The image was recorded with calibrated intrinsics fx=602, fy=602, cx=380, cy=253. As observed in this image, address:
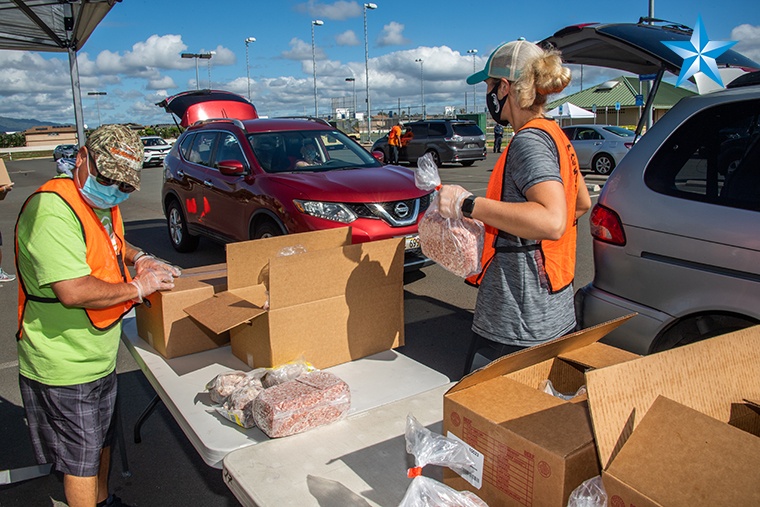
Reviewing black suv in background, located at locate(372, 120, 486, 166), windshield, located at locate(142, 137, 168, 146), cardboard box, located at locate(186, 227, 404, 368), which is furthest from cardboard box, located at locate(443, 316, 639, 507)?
windshield, located at locate(142, 137, 168, 146)

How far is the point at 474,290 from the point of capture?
6.58 m

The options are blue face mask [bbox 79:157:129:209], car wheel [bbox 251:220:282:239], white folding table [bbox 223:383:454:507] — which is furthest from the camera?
car wheel [bbox 251:220:282:239]

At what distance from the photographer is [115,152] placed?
219 centimetres

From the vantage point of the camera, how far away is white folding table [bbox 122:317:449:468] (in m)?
1.93

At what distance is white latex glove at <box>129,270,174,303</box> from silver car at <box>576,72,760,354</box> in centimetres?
221

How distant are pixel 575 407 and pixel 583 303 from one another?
6.72ft

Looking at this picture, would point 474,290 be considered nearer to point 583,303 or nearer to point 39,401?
point 583,303

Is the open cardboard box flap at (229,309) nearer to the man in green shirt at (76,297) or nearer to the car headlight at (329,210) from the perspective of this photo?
the man in green shirt at (76,297)

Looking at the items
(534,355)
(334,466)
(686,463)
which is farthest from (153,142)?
(686,463)

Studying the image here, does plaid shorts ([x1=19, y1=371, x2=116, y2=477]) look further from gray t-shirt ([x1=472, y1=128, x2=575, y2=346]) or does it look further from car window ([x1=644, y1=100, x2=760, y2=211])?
car window ([x1=644, y1=100, x2=760, y2=211])

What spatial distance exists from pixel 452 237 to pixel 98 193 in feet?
4.31

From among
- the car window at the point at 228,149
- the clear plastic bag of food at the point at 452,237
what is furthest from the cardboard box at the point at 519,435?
the car window at the point at 228,149

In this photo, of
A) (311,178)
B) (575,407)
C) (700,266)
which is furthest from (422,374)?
(311,178)

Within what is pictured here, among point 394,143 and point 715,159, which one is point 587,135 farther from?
point 715,159
